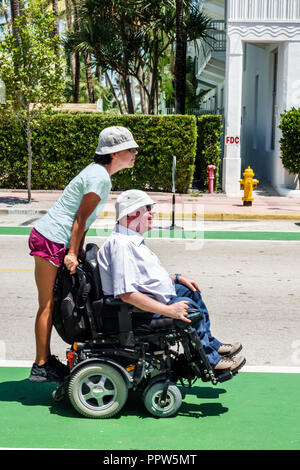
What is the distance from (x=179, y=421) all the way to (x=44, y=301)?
1.16 metres

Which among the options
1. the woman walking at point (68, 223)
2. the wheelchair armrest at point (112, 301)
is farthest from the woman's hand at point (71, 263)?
the wheelchair armrest at point (112, 301)

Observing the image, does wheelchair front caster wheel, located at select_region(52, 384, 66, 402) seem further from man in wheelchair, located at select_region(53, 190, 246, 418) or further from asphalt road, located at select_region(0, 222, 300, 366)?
asphalt road, located at select_region(0, 222, 300, 366)

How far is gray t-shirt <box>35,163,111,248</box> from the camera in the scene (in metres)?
4.45

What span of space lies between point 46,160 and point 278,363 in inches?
588

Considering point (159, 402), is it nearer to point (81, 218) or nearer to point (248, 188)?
point (81, 218)

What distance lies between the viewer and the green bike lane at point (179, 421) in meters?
3.97

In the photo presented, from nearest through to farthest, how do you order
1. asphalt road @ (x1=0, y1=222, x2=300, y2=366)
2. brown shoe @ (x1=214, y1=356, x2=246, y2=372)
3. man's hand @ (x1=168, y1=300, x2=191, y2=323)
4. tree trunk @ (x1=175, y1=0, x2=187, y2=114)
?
man's hand @ (x1=168, y1=300, x2=191, y2=323)
brown shoe @ (x1=214, y1=356, x2=246, y2=372)
asphalt road @ (x1=0, y1=222, x2=300, y2=366)
tree trunk @ (x1=175, y1=0, x2=187, y2=114)

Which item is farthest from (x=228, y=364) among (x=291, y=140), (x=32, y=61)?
(x=291, y=140)

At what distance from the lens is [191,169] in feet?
64.4

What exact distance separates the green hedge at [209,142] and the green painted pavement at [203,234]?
677cm

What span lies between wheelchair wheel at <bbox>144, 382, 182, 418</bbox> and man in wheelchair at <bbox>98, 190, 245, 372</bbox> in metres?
0.31

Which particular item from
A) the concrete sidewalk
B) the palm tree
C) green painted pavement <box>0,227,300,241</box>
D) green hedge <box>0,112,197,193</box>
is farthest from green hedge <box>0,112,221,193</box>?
green painted pavement <box>0,227,300,241</box>
